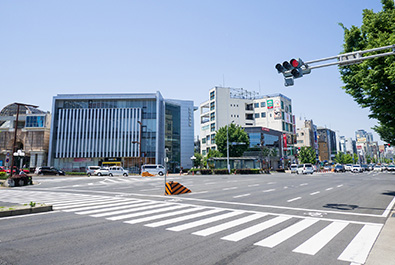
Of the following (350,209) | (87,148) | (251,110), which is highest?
(251,110)

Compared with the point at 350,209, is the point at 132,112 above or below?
above

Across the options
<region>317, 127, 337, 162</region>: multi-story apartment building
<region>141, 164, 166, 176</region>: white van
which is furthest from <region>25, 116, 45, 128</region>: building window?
<region>317, 127, 337, 162</region>: multi-story apartment building

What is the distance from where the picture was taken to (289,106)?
3718 inches

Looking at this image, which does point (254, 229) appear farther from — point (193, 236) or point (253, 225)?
point (193, 236)

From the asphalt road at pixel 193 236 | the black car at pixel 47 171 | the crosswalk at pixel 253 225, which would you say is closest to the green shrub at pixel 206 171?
the black car at pixel 47 171

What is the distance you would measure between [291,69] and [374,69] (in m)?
5.10

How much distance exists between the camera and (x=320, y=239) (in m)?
5.73

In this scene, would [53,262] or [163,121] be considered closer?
[53,262]

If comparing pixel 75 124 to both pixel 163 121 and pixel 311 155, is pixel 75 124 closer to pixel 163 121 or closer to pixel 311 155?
pixel 163 121

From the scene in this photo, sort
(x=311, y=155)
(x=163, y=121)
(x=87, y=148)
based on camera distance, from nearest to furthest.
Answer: (x=87, y=148) → (x=163, y=121) → (x=311, y=155)

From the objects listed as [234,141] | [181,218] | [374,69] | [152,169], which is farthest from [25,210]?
[234,141]

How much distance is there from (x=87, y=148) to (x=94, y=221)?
5899 centimetres

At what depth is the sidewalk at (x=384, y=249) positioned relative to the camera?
440cm

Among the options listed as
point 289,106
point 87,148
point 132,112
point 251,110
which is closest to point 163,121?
point 132,112
